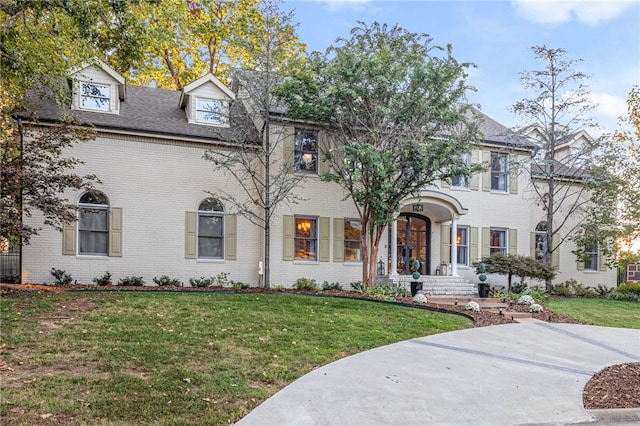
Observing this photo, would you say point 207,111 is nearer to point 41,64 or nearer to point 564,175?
point 41,64

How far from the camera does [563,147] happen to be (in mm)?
21672

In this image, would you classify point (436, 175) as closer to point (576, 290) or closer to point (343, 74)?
point (343, 74)

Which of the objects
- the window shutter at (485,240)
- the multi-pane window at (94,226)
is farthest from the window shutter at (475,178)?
the multi-pane window at (94,226)

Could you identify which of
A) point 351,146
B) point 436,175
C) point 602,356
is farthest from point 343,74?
point 602,356

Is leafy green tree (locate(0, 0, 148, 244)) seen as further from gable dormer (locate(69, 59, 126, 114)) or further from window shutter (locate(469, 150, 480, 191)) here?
window shutter (locate(469, 150, 480, 191))

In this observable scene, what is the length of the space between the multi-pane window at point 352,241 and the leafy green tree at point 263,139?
2.43 m

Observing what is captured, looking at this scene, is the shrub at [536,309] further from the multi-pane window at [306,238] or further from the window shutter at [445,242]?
the multi-pane window at [306,238]

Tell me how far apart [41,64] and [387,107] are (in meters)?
9.40

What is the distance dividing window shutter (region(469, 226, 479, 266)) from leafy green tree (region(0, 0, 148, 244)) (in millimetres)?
14097

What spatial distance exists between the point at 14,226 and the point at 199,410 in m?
8.95

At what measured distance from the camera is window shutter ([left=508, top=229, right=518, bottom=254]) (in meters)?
19.2

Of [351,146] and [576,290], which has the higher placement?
[351,146]

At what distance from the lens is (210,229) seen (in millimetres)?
15750

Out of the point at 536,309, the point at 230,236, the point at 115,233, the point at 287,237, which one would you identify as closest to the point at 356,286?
the point at 287,237
